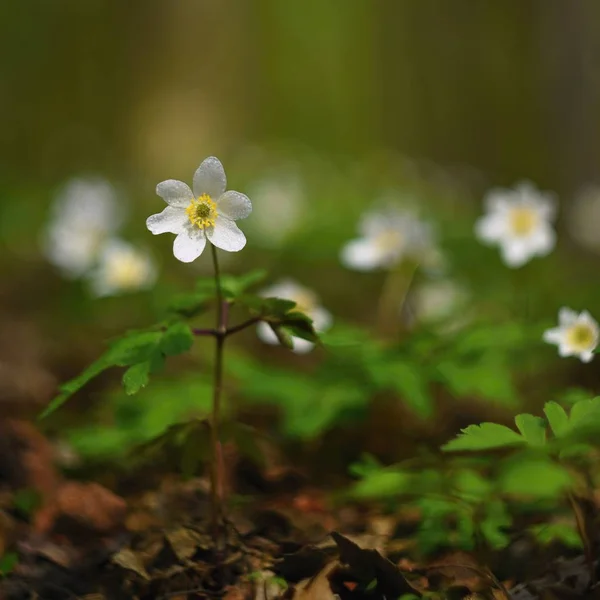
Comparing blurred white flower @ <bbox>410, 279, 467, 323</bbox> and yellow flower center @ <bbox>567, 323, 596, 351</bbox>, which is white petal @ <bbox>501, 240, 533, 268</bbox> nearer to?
yellow flower center @ <bbox>567, 323, 596, 351</bbox>

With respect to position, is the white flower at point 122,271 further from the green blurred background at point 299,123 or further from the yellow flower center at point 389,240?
the yellow flower center at point 389,240

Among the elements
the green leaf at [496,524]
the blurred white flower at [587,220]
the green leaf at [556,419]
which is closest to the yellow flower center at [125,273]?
the green leaf at [496,524]

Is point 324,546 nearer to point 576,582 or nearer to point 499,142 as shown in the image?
point 576,582

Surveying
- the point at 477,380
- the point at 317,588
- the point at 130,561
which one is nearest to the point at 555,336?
the point at 477,380

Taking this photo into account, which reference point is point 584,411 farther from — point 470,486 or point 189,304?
point 189,304

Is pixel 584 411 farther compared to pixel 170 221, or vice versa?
pixel 170 221

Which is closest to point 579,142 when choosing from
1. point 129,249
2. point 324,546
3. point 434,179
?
point 434,179

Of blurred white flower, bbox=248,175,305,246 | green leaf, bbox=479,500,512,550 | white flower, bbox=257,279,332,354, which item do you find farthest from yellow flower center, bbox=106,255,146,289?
blurred white flower, bbox=248,175,305,246
